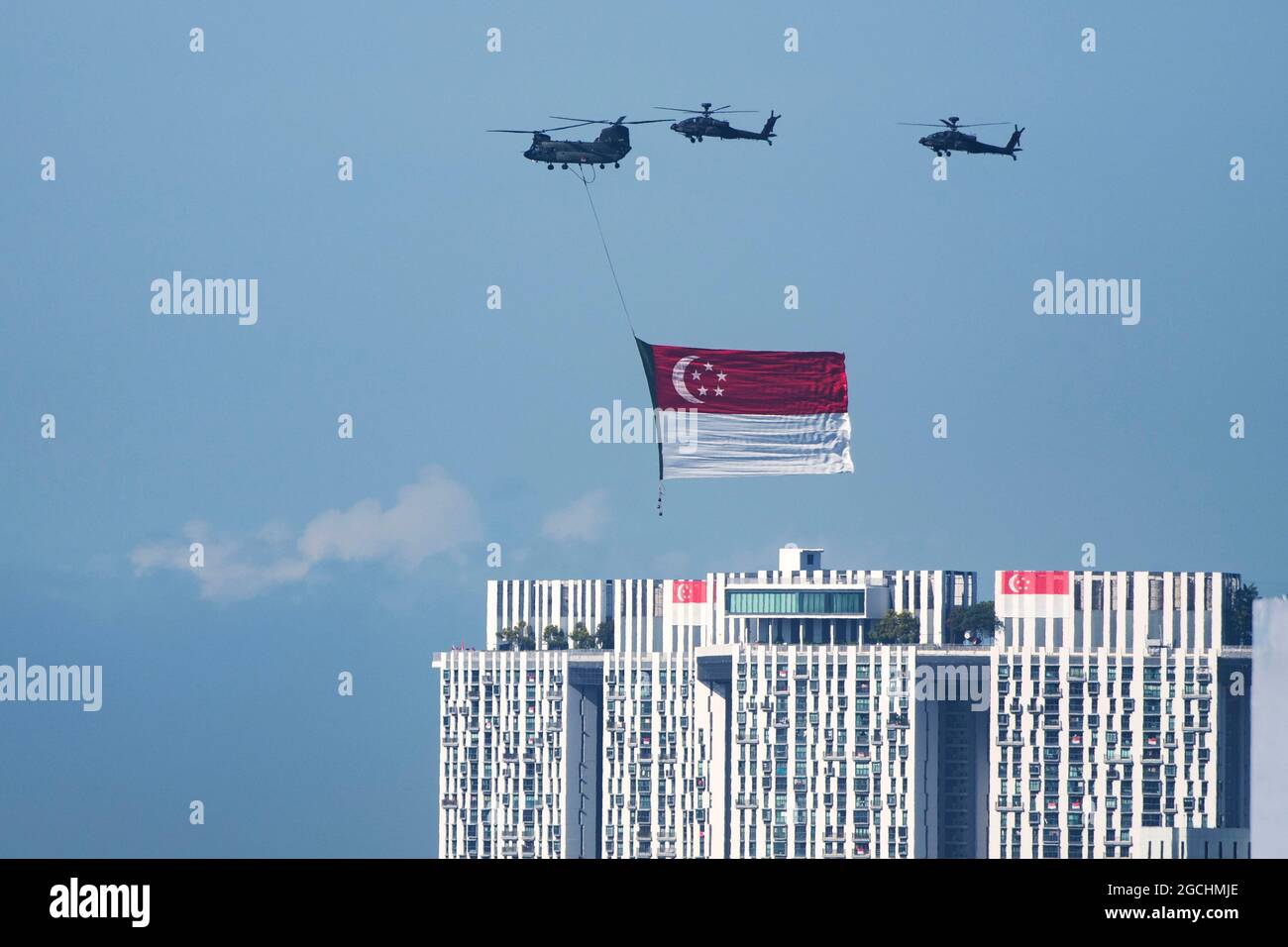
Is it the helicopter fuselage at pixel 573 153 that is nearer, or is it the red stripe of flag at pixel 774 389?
the helicopter fuselage at pixel 573 153

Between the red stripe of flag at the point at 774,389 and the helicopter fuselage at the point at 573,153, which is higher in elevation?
the helicopter fuselage at the point at 573,153

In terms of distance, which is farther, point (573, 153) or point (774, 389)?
point (774, 389)

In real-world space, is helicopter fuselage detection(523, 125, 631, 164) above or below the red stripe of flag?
above

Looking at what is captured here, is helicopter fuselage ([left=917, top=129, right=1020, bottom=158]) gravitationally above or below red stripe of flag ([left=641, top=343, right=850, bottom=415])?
above

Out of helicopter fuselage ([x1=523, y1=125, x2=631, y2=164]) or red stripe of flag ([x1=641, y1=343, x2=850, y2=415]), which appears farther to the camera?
red stripe of flag ([x1=641, y1=343, x2=850, y2=415])

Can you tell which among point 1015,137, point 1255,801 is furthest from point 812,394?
point 1255,801

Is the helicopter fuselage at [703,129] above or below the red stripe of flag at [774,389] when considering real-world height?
above
